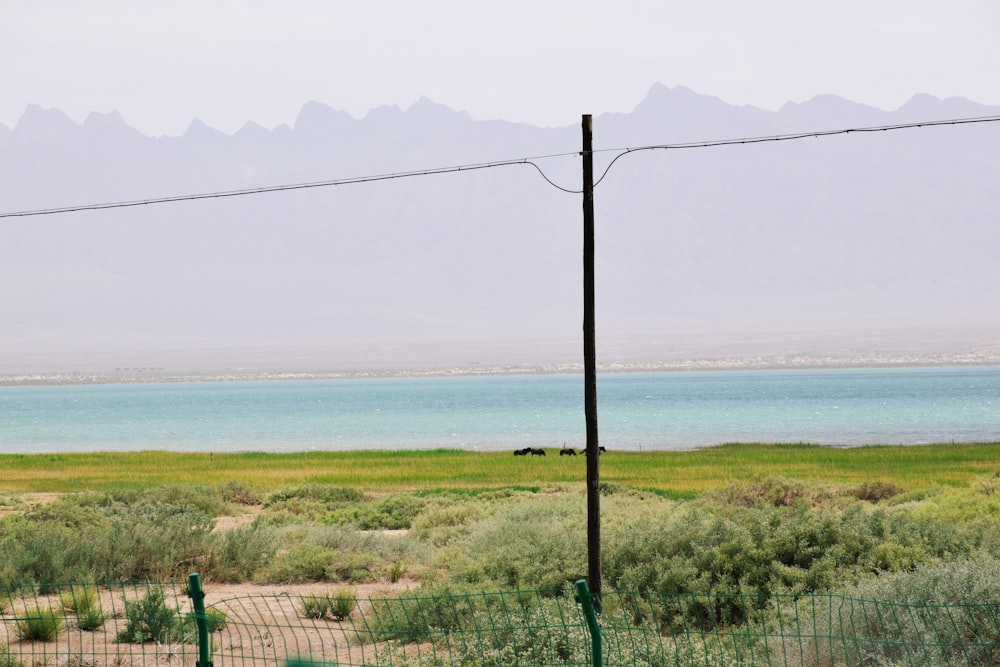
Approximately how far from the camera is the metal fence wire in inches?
354

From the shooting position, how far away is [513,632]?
33.7ft

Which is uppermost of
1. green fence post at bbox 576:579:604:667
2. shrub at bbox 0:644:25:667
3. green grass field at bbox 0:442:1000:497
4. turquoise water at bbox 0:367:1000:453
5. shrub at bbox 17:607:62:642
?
green fence post at bbox 576:579:604:667

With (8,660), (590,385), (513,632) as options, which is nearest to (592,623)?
(513,632)

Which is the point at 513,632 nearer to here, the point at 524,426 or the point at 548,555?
the point at 548,555

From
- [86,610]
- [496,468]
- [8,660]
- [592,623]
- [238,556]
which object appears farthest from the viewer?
[496,468]

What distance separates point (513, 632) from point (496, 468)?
114 ft

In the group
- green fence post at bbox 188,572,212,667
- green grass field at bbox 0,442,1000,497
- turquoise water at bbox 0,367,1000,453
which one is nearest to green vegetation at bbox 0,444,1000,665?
green fence post at bbox 188,572,212,667

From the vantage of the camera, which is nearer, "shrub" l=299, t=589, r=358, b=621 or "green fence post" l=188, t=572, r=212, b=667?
"green fence post" l=188, t=572, r=212, b=667

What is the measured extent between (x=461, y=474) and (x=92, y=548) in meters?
26.7

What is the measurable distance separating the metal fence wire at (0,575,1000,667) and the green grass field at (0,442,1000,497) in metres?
19.7

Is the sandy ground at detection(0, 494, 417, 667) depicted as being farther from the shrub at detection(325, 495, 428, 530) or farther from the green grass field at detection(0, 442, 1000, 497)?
the green grass field at detection(0, 442, 1000, 497)

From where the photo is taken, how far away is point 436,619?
12.4m

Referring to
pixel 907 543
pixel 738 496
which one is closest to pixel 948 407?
pixel 738 496

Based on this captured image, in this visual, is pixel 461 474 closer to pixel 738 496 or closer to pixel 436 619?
pixel 738 496
